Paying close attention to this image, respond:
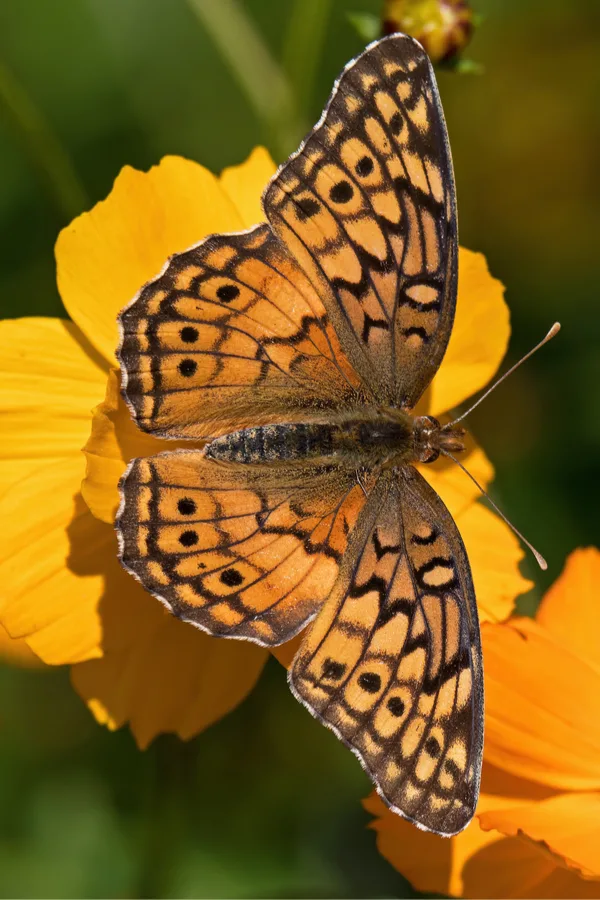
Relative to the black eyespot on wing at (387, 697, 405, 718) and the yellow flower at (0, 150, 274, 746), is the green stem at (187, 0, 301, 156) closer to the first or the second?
the yellow flower at (0, 150, 274, 746)

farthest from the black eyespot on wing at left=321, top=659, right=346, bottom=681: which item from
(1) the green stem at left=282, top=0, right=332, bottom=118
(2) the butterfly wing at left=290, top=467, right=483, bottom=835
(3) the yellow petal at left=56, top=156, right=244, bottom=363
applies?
(1) the green stem at left=282, top=0, right=332, bottom=118

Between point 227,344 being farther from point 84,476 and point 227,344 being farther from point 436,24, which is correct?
point 436,24

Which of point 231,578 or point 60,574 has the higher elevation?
point 231,578

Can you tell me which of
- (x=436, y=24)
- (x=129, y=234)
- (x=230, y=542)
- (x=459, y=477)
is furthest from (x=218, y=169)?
(x=230, y=542)

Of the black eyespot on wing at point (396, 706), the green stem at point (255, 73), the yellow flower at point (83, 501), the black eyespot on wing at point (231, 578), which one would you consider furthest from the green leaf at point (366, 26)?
the black eyespot on wing at point (396, 706)

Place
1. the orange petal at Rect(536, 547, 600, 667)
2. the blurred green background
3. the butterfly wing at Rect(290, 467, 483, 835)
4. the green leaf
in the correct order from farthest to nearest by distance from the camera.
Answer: the blurred green background → the green leaf → the orange petal at Rect(536, 547, 600, 667) → the butterfly wing at Rect(290, 467, 483, 835)

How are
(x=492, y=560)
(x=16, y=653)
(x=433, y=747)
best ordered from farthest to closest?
(x=16, y=653), (x=492, y=560), (x=433, y=747)

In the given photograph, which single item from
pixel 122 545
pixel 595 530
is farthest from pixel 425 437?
pixel 595 530
